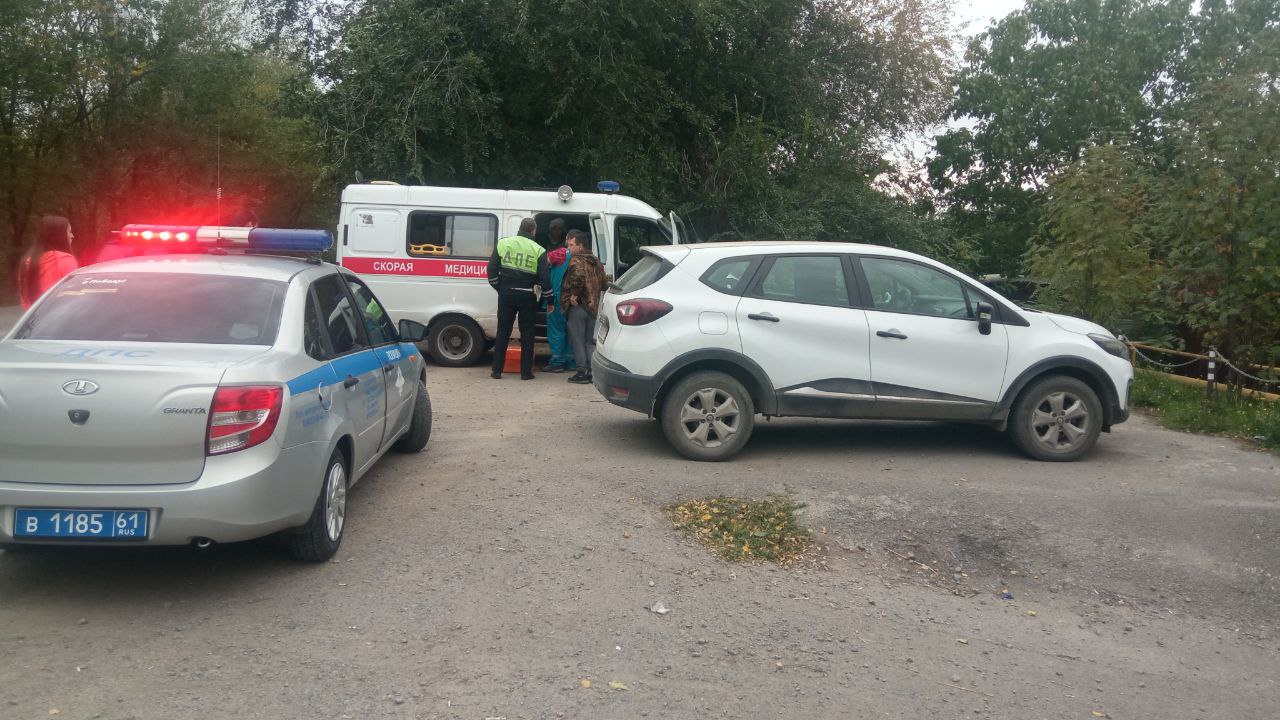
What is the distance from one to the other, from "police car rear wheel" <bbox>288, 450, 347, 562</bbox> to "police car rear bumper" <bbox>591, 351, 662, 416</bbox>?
278cm

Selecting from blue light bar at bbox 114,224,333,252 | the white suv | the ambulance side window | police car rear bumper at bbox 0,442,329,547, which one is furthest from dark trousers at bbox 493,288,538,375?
police car rear bumper at bbox 0,442,329,547

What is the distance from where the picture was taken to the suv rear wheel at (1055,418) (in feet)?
26.9

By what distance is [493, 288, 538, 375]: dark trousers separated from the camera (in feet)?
38.6

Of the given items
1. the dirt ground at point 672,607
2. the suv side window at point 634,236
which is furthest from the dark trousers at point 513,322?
the dirt ground at point 672,607

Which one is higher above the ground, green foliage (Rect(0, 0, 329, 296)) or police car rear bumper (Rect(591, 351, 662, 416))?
green foliage (Rect(0, 0, 329, 296))

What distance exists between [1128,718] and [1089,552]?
206 cm

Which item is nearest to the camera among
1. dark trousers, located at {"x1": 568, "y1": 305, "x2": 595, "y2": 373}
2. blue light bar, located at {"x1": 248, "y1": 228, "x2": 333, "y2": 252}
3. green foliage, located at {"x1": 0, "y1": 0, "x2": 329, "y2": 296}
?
blue light bar, located at {"x1": 248, "y1": 228, "x2": 333, "y2": 252}

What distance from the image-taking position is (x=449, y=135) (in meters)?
17.4

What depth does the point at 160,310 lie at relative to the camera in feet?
17.6

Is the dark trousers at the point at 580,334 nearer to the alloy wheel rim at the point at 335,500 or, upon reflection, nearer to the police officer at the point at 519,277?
the police officer at the point at 519,277

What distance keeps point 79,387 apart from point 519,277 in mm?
7261

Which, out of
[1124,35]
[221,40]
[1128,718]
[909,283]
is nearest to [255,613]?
[1128,718]

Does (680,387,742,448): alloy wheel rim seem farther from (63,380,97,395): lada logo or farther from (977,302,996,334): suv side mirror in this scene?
(63,380,97,395): lada logo

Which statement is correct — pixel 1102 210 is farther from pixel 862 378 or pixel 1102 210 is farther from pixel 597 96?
pixel 597 96
